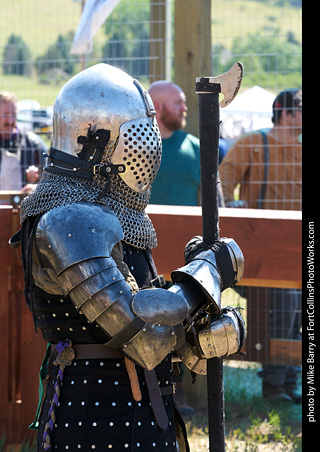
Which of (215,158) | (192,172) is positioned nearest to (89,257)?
(215,158)

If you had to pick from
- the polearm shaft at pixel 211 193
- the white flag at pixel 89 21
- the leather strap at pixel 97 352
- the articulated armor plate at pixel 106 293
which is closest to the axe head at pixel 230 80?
the polearm shaft at pixel 211 193

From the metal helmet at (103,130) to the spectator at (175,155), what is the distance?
8.64ft

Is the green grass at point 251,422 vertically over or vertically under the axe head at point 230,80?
under

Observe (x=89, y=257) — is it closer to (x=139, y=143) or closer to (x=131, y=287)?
(x=131, y=287)

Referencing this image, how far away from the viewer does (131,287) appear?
2.58 m

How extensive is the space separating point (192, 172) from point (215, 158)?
2567mm

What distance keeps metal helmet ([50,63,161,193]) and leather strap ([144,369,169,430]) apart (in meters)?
0.63

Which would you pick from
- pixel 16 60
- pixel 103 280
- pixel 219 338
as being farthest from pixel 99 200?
pixel 16 60

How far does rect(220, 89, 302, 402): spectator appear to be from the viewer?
573 cm

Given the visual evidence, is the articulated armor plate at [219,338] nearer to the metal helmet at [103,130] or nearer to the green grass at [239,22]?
the metal helmet at [103,130]

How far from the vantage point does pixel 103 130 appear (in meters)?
2.72

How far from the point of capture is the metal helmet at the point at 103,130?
2.72 m

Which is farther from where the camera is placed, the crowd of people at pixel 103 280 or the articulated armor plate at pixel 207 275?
the articulated armor plate at pixel 207 275

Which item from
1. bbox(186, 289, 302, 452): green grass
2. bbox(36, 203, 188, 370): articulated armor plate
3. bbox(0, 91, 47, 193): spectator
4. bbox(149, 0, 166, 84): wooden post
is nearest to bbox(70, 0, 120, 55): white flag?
bbox(149, 0, 166, 84): wooden post
